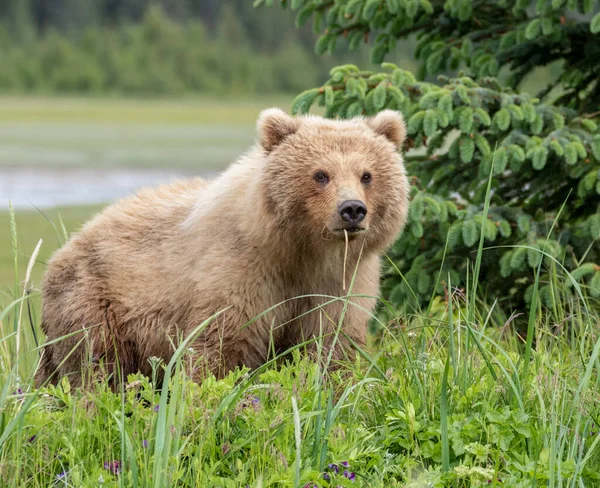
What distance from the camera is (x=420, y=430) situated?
3318 millimetres

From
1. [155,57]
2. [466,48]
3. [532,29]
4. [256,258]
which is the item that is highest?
[532,29]

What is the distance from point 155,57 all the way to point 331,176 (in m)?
46.1

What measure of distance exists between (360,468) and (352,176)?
152cm

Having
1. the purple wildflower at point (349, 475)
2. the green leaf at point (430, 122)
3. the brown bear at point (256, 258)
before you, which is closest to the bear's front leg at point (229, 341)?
the brown bear at point (256, 258)

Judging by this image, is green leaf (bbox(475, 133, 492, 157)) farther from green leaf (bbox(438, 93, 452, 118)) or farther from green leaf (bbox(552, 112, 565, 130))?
green leaf (bbox(552, 112, 565, 130))

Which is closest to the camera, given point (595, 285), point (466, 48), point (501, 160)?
point (595, 285)

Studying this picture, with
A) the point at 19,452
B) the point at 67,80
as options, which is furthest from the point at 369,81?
the point at 67,80

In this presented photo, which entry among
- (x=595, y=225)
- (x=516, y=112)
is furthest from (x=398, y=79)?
(x=595, y=225)

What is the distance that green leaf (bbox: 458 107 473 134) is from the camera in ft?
18.3

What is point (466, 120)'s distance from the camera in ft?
18.3

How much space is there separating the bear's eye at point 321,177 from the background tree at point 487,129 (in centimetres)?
113

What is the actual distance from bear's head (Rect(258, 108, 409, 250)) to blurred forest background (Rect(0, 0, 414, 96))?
40212 millimetres

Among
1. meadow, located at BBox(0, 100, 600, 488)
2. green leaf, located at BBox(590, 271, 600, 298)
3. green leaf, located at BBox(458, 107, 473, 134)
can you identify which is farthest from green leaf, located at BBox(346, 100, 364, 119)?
meadow, located at BBox(0, 100, 600, 488)

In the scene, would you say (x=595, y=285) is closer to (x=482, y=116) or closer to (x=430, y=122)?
(x=482, y=116)
